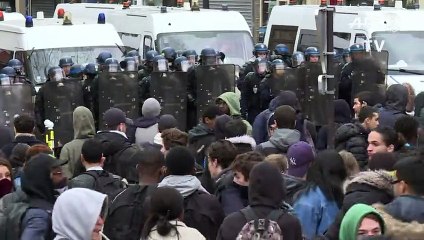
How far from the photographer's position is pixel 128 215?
7.69 metres

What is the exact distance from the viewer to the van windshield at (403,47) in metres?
17.8

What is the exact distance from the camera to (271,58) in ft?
56.3

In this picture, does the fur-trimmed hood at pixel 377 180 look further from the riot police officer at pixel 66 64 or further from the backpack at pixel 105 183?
the riot police officer at pixel 66 64

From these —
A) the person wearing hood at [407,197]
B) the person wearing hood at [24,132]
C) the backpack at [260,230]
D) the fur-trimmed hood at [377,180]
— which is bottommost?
the person wearing hood at [24,132]

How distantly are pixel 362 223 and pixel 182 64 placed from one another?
10368 mm

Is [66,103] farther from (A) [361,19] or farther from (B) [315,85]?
(A) [361,19]

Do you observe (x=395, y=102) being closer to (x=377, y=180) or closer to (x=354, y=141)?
(x=354, y=141)

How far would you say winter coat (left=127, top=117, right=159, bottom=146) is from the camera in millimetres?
11969

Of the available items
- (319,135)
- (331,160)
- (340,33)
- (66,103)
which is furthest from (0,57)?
(331,160)

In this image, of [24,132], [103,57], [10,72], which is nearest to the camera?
[24,132]

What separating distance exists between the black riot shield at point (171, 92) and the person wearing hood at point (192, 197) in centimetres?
771

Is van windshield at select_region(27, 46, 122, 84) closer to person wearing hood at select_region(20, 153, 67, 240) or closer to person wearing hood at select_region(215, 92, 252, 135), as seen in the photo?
person wearing hood at select_region(215, 92, 252, 135)

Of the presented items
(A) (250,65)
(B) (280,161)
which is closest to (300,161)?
(B) (280,161)

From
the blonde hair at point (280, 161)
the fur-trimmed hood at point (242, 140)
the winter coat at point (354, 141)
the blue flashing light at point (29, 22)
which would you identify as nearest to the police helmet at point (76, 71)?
the blue flashing light at point (29, 22)
